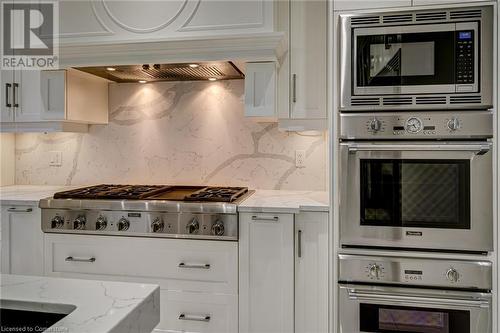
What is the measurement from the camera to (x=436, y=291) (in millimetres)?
1841

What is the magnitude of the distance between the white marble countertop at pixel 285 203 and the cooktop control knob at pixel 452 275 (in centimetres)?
64

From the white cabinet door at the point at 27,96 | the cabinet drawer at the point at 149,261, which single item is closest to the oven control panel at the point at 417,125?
the cabinet drawer at the point at 149,261

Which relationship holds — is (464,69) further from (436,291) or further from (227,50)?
(227,50)

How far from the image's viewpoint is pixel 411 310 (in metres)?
1.86

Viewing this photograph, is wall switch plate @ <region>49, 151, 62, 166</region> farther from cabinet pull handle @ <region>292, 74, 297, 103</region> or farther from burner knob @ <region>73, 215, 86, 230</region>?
cabinet pull handle @ <region>292, 74, 297, 103</region>

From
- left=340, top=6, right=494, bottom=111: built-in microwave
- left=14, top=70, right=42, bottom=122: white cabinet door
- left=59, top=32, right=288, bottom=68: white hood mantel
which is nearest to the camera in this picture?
left=340, top=6, right=494, bottom=111: built-in microwave

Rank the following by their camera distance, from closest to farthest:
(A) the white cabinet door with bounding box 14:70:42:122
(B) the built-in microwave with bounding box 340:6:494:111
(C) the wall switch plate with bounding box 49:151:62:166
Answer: (B) the built-in microwave with bounding box 340:6:494:111 < (A) the white cabinet door with bounding box 14:70:42:122 < (C) the wall switch plate with bounding box 49:151:62:166

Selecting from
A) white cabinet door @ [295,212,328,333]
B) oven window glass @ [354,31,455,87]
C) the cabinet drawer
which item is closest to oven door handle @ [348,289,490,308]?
white cabinet door @ [295,212,328,333]

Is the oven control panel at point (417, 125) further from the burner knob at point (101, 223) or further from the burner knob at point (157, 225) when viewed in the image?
the burner knob at point (101, 223)

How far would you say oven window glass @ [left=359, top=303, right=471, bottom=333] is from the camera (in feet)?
5.96

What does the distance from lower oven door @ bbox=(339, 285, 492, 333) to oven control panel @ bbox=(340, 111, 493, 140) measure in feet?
2.47

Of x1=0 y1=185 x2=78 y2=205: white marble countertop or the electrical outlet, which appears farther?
the electrical outlet

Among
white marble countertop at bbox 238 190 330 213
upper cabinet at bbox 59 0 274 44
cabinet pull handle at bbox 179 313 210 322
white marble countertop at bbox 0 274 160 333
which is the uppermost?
upper cabinet at bbox 59 0 274 44

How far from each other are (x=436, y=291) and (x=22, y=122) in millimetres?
2717
